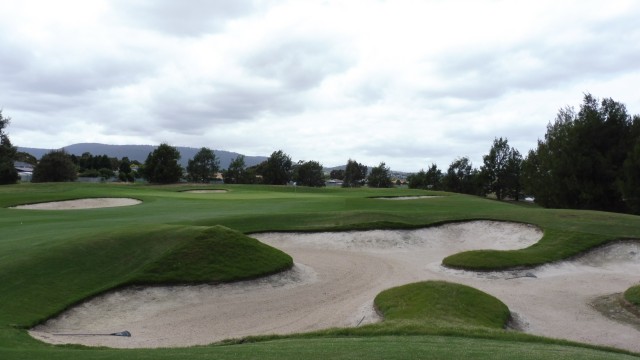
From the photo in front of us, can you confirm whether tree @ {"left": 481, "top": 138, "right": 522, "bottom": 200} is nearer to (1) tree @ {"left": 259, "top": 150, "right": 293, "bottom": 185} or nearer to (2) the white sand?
(1) tree @ {"left": 259, "top": 150, "right": 293, "bottom": 185}

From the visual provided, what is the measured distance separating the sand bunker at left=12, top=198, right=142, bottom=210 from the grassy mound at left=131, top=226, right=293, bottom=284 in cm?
2838

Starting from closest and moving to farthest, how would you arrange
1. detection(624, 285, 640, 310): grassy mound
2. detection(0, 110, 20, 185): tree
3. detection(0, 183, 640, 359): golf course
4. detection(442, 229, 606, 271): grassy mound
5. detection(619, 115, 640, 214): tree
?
detection(0, 183, 640, 359): golf course, detection(624, 285, 640, 310): grassy mound, detection(442, 229, 606, 271): grassy mound, detection(619, 115, 640, 214): tree, detection(0, 110, 20, 185): tree

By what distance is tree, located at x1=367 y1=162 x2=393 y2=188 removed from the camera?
433 ft

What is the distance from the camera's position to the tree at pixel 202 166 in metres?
124

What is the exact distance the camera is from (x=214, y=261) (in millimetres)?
20719

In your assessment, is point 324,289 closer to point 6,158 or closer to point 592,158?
point 592,158

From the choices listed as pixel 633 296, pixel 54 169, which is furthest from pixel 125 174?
pixel 633 296

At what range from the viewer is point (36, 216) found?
114ft

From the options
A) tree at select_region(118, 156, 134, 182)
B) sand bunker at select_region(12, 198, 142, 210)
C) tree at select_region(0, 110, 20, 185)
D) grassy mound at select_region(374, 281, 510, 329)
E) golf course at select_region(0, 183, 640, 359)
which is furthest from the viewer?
tree at select_region(118, 156, 134, 182)

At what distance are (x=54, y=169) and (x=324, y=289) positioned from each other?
306ft

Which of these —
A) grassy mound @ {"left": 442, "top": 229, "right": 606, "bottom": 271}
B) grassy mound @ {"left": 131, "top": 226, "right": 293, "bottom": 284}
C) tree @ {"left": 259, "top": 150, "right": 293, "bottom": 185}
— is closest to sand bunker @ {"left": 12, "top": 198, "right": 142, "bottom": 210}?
grassy mound @ {"left": 131, "top": 226, "right": 293, "bottom": 284}

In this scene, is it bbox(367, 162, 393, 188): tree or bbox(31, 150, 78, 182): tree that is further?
bbox(367, 162, 393, 188): tree

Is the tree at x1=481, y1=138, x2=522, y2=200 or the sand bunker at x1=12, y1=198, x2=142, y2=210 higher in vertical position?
the tree at x1=481, y1=138, x2=522, y2=200

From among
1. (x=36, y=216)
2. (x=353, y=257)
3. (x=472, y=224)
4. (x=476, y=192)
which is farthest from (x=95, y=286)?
(x=476, y=192)
